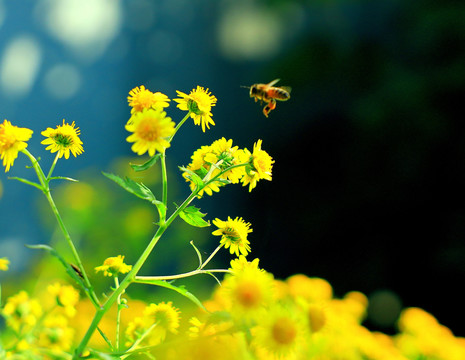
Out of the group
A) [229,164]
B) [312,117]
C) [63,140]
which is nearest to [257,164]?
[229,164]

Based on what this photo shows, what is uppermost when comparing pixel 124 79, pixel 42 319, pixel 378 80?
pixel 378 80

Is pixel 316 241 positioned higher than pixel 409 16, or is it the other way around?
pixel 409 16

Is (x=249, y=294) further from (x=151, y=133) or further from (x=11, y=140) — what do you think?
(x=11, y=140)

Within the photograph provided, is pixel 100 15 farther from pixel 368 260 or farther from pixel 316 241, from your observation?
pixel 368 260

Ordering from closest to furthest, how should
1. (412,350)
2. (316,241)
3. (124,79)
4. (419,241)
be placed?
(412,350), (419,241), (316,241), (124,79)

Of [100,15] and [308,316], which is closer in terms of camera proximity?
[308,316]

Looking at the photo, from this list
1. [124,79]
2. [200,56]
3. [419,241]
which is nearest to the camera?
[419,241]

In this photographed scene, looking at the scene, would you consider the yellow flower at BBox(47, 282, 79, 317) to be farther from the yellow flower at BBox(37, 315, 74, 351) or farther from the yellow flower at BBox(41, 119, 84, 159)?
the yellow flower at BBox(41, 119, 84, 159)

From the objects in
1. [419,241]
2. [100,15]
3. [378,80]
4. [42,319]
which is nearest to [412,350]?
[42,319]
